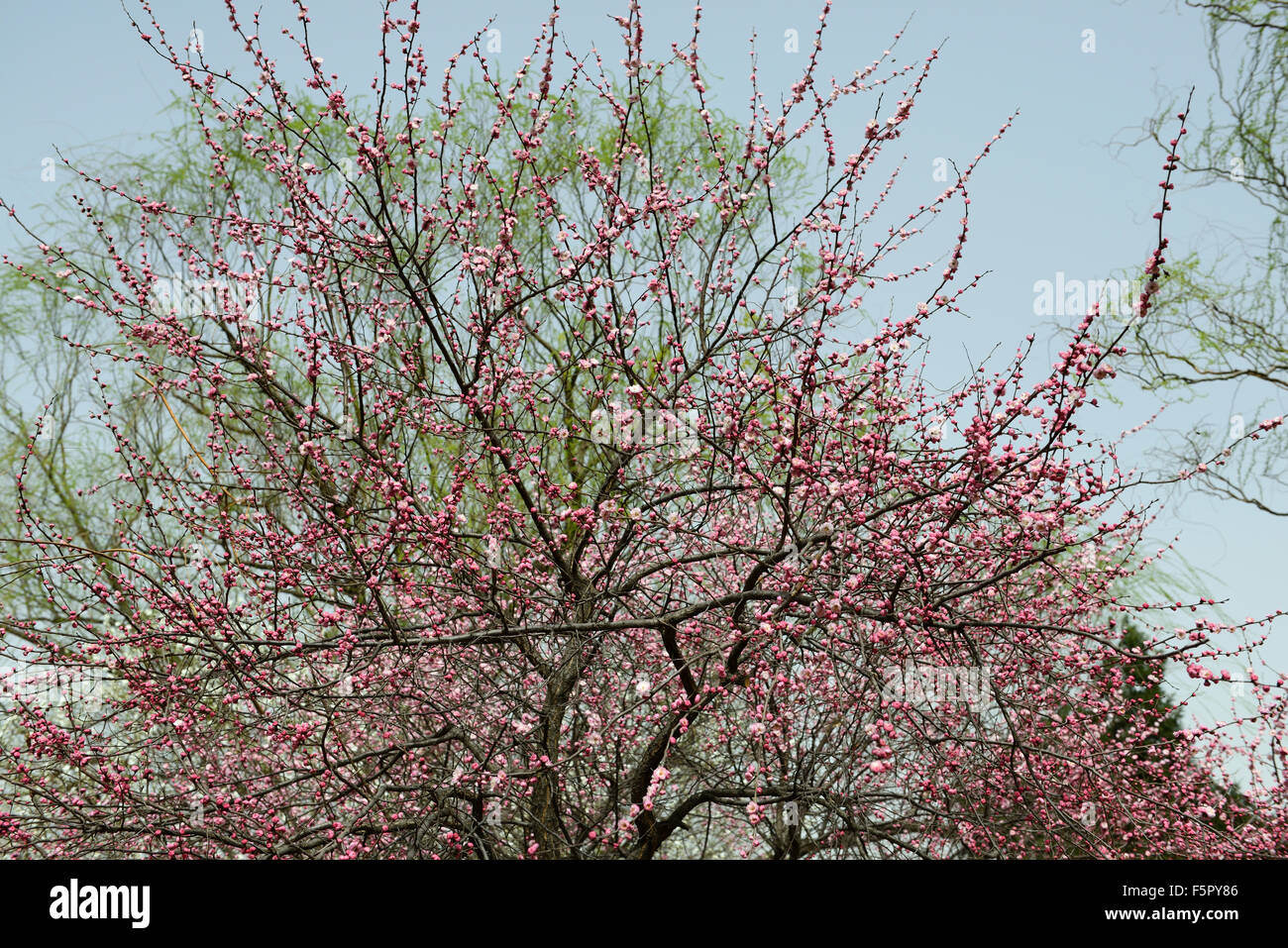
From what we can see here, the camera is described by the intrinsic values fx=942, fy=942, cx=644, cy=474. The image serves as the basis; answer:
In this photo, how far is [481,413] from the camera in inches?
193

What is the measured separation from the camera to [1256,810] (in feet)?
22.4

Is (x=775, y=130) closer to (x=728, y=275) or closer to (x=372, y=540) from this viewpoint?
(x=728, y=275)

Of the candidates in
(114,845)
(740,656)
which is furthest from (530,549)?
(114,845)

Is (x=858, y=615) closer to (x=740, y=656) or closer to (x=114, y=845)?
(x=740, y=656)

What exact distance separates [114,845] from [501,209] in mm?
3786

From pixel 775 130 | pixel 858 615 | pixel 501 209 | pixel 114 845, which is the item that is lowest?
pixel 114 845

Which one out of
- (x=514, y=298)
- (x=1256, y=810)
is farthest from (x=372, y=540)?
(x=1256, y=810)

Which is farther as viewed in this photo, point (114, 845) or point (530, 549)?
point (530, 549)

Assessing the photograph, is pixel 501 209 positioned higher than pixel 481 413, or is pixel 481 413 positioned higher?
pixel 501 209

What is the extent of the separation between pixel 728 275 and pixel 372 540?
2731mm
